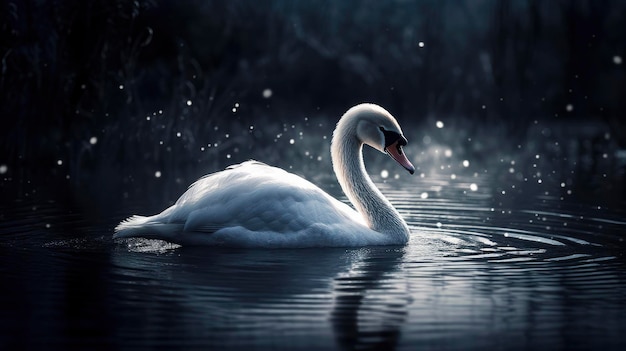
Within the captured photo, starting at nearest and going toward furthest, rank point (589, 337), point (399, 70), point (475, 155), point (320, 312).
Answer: point (589, 337) < point (320, 312) < point (475, 155) < point (399, 70)

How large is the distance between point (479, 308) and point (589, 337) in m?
0.76

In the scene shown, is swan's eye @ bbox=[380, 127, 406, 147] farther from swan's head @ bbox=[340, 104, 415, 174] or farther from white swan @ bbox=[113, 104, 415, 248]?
white swan @ bbox=[113, 104, 415, 248]

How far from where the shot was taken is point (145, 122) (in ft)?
45.6

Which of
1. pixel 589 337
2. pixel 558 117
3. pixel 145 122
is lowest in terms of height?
pixel 589 337

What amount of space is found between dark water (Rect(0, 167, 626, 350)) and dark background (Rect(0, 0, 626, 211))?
3.21 metres

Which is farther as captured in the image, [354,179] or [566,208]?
[566,208]

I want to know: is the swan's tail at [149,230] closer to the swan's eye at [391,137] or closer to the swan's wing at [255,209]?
the swan's wing at [255,209]

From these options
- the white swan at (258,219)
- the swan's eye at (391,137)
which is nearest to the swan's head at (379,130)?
the swan's eye at (391,137)

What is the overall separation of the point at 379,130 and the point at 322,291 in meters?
2.69

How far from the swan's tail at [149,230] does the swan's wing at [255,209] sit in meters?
0.06

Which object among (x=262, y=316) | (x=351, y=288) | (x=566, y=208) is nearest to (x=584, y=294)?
(x=351, y=288)

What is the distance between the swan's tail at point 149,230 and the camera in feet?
25.4

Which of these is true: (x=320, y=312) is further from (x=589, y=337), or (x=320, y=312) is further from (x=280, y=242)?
(x=280, y=242)

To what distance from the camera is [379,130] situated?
8578mm
